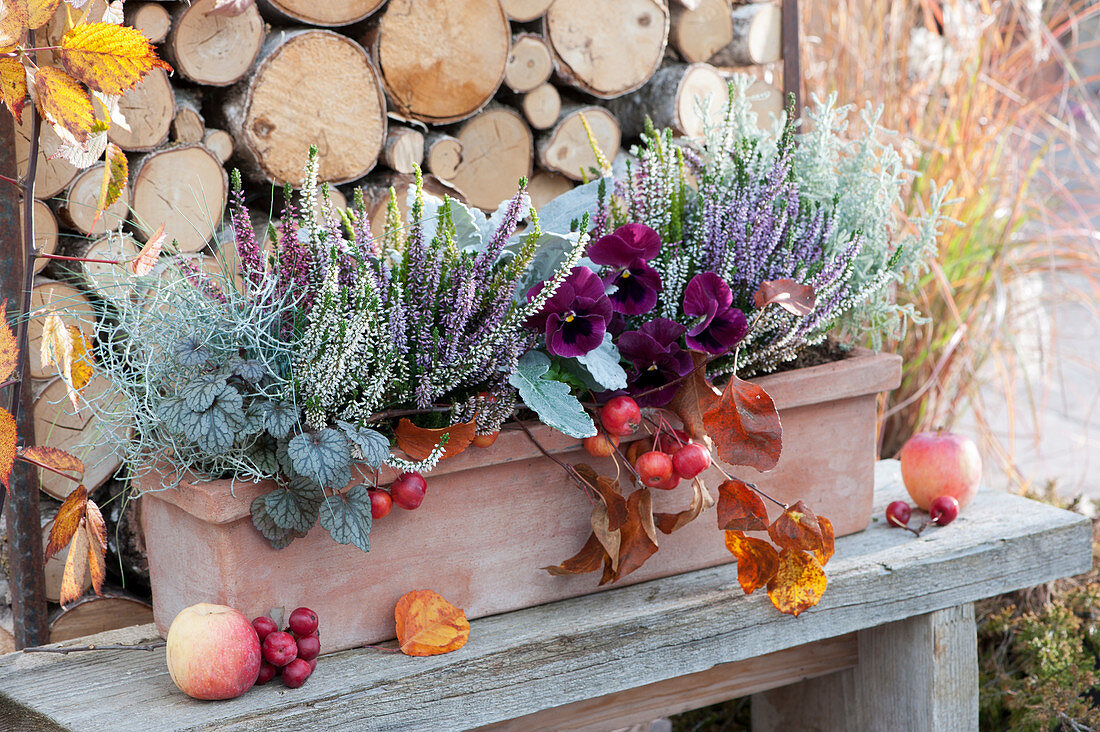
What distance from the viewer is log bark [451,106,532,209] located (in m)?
1.36

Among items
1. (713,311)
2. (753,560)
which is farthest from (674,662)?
(713,311)

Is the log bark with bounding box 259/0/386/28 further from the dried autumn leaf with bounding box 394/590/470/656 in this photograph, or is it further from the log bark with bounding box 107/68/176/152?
the dried autumn leaf with bounding box 394/590/470/656

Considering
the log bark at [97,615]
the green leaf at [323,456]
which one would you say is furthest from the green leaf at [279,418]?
the log bark at [97,615]

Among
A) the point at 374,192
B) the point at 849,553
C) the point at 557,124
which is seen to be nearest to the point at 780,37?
the point at 557,124

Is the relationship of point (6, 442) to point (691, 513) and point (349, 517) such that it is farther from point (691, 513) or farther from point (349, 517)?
point (691, 513)

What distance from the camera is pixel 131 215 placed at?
3.75 ft

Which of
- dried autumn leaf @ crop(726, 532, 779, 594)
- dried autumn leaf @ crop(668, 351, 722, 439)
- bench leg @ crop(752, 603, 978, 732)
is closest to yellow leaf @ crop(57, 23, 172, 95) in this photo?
dried autumn leaf @ crop(668, 351, 722, 439)

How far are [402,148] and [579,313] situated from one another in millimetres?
488

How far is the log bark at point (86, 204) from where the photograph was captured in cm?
109

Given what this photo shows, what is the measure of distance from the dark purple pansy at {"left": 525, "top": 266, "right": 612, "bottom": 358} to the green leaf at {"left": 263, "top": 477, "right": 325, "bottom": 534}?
0.25 metres

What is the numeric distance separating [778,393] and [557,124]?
565 millimetres

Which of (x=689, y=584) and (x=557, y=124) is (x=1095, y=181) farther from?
(x=689, y=584)

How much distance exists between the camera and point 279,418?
0.85 m

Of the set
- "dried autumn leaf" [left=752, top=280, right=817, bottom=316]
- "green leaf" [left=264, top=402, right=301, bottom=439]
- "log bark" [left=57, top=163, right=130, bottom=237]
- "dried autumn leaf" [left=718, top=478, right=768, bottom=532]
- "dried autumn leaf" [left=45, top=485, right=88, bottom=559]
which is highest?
"log bark" [left=57, top=163, right=130, bottom=237]
